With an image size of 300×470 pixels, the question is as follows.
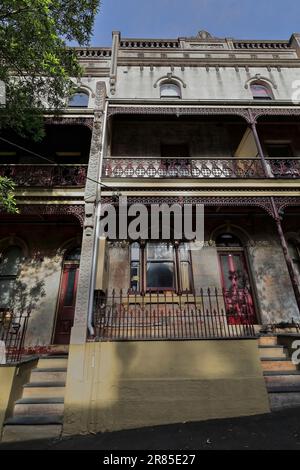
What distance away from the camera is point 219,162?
9891 mm

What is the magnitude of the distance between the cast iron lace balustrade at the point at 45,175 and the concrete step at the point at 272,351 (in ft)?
22.1

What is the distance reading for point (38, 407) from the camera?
16.6ft

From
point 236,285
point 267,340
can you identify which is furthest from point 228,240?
point 267,340

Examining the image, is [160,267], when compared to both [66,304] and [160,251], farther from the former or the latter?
[66,304]

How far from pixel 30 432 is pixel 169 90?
42.8ft

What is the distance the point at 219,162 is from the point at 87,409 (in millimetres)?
8701

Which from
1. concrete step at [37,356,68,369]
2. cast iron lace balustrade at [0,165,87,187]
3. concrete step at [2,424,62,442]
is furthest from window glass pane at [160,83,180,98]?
concrete step at [2,424,62,442]

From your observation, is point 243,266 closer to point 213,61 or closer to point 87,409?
point 87,409

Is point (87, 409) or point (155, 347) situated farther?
point (155, 347)

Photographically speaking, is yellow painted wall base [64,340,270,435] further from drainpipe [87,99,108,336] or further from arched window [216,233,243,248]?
arched window [216,233,243,248]

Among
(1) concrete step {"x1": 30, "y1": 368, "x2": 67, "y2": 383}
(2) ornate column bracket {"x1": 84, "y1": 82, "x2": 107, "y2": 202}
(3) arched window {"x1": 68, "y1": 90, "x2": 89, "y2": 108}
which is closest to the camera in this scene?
(1) concrete step {"x1": 30, "y1": 368, "x2": 67, "y2": 383}

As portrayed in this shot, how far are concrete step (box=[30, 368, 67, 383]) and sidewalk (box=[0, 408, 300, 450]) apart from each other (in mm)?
1215

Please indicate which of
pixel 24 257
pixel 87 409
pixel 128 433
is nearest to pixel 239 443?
pixel 128 433

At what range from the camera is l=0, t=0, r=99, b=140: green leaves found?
6.24 m
